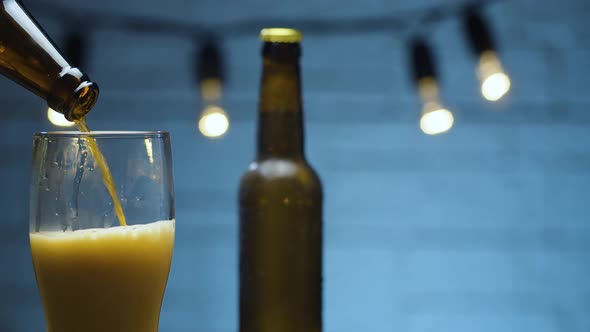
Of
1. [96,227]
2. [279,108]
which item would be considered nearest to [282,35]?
[279,108]

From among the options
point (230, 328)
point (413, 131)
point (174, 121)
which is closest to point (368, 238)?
point (413, 131)

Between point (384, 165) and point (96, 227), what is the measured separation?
1.34 m

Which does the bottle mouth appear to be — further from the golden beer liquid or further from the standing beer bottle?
the standing beer bottle

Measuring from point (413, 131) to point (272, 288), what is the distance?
1163mm

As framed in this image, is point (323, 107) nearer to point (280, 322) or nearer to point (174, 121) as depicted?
point (174, 121)

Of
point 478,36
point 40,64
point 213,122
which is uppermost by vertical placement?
point 478,36

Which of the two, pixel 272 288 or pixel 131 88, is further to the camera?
pixel 131 88

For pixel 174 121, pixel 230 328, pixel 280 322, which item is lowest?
pixel 280 322

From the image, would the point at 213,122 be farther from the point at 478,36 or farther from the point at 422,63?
the point at 478,36

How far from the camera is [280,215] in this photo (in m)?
0.80

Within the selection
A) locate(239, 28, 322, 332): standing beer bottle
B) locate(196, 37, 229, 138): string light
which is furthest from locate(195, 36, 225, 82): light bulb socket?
locate(239, 28, 322, 332): standing beer bottle

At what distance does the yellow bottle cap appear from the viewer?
74cm

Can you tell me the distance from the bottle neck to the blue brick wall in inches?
39.6

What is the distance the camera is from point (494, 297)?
185 centimetres
